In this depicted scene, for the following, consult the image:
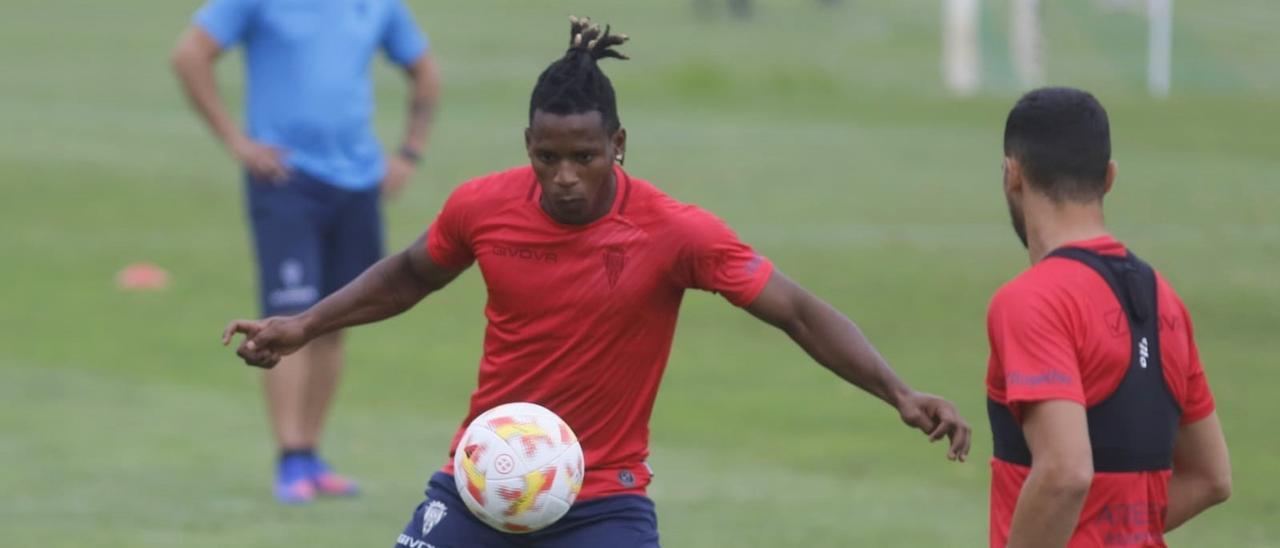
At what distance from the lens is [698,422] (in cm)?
1289

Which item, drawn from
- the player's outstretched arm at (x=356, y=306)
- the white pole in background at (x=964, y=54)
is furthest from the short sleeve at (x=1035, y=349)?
the white pole in background at (x=964, y=54)

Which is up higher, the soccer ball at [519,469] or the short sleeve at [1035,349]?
the short sleeve at [1035,349]

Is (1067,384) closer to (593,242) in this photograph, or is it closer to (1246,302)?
(593,242)

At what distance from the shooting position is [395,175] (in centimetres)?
1083

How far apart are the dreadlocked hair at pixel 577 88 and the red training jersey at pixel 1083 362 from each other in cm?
148

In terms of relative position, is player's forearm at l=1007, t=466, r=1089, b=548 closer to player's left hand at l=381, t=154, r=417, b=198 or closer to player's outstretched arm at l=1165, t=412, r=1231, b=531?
player's outstretched arm at l=1165, t=412, r=1231, b=531

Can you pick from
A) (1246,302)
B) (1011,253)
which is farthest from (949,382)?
(1011,253)

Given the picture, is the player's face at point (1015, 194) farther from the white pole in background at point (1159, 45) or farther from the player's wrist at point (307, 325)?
the white pole in background at point (1159, 45)

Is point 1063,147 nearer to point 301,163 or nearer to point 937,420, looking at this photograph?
point 937,420

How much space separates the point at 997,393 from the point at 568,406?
4.93ft

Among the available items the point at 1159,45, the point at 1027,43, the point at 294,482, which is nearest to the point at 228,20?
the point at 294,482

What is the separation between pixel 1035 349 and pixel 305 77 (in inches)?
237

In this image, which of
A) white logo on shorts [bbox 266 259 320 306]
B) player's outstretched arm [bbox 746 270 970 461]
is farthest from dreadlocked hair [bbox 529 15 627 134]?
white logo on shorts [bbox 266 259 320 306]

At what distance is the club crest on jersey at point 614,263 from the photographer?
6.09 meters
